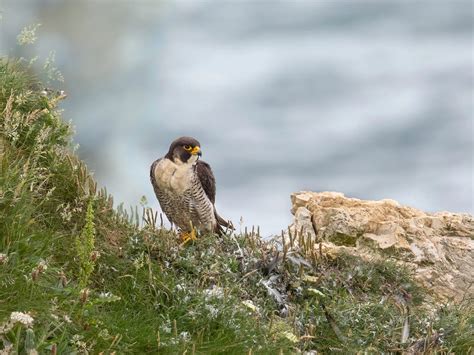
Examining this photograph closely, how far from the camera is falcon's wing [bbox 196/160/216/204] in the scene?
444 inches

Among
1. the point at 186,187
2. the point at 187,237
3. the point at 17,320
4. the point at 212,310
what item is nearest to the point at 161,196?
the point at 186,187

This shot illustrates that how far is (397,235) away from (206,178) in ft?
Answer: 9.62

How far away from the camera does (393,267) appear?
37.2 feet

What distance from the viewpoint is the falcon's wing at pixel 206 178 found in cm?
1129

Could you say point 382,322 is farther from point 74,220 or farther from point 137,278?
point 74,220

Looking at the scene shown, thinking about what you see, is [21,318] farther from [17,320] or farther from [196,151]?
[196,151]

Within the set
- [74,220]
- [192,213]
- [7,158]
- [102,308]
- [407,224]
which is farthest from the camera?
[407,224]

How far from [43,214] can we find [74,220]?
0.49 m

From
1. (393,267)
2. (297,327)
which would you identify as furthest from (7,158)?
(393,267)

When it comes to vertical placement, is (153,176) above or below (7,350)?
above

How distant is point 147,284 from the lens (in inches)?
339

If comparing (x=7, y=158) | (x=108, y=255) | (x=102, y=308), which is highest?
(x=7, y=158)

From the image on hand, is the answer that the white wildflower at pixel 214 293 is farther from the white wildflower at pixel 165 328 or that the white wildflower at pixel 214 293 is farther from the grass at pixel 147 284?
the white wildflower at pixel 165 328

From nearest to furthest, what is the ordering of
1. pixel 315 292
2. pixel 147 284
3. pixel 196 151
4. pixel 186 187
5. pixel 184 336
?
pixel 184 336
pixel 147 284
pixel 315 292
pixel 196 151
pixel 186 187
